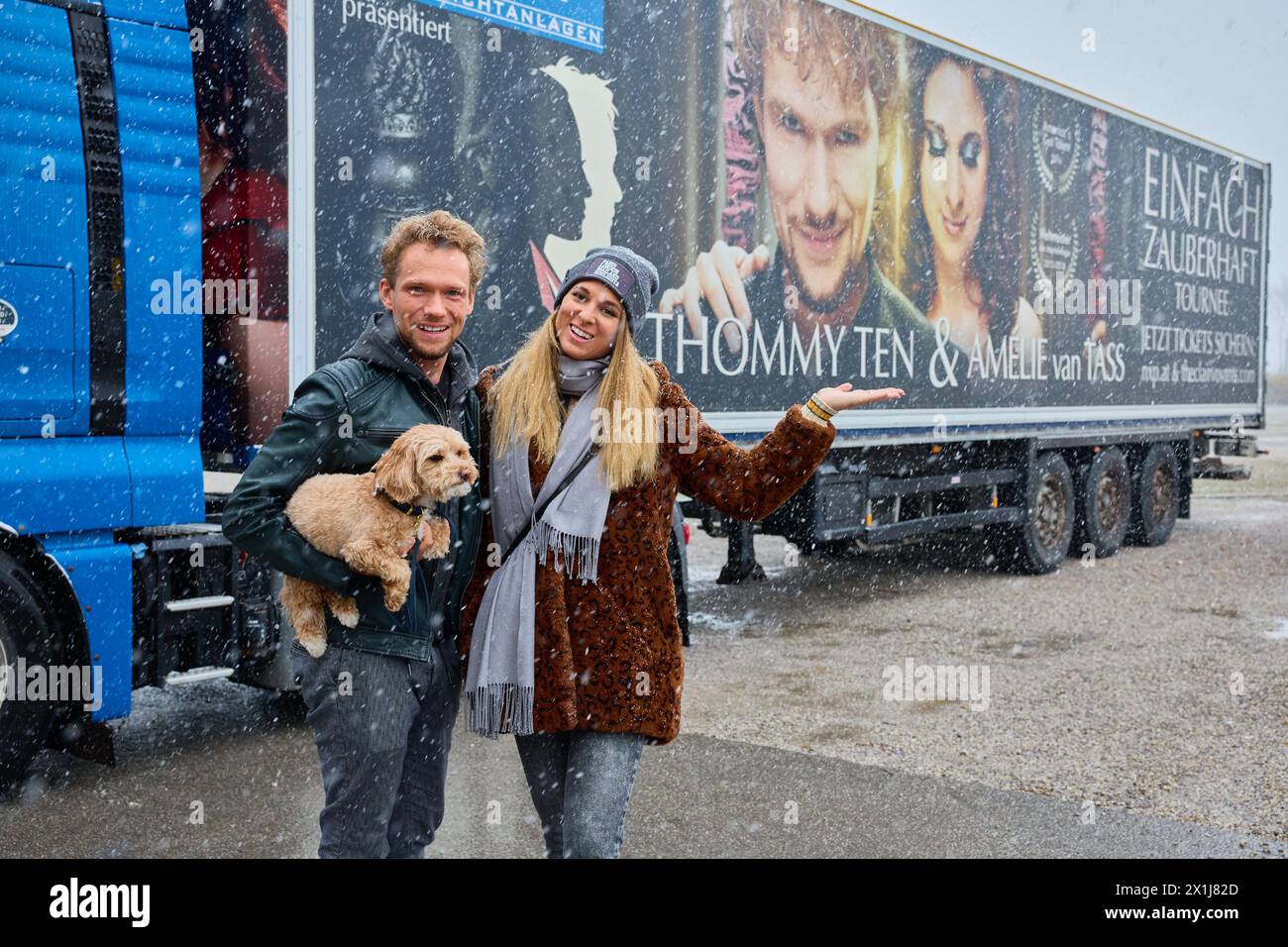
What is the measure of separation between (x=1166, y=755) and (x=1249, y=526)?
11.2 meters

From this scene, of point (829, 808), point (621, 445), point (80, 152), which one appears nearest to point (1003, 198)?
A: point (829, 808)

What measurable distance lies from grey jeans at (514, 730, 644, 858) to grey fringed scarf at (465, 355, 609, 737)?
147 mm

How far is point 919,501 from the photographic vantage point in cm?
1002

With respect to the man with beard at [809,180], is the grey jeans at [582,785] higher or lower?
lower

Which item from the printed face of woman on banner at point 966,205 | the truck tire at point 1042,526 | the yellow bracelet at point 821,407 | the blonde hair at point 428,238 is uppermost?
the printed face of woman on banner at point 966,205

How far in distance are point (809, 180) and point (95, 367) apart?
16.4 feet

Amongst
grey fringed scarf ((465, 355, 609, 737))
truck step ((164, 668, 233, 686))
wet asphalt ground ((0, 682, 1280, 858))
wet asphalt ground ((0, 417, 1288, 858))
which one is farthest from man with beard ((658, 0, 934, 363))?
grey fringed scarf ((465, 355, 609, 737))

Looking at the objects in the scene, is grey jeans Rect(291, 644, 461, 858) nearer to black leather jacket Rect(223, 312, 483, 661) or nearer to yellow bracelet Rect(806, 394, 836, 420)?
black leather jacket Rect(223, 312, 483, 661)

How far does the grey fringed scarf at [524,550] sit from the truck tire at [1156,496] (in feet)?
37.1

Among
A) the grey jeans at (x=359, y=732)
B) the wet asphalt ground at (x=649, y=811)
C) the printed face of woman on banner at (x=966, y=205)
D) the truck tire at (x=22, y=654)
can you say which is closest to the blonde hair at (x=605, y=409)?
the grey jeans at (x=359, y=732)

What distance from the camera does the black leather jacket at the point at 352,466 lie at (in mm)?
2400

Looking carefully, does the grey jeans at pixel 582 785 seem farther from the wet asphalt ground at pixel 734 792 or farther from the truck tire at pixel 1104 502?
the truck tire at pixel 1104 502

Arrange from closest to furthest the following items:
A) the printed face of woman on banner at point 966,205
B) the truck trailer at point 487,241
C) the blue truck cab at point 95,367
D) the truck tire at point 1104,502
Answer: the blue truck cab at point 95,367
the truck trailer at point 487,241
the printed face of woman on banner at point 966,205
the truck tire at point 1104,502

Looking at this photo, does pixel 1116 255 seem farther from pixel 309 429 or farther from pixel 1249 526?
pixel 309 429
